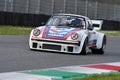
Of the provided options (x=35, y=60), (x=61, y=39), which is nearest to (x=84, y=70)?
(x=35, y=60)

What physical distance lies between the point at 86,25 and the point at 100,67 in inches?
192

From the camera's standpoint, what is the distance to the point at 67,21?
18.5 meters

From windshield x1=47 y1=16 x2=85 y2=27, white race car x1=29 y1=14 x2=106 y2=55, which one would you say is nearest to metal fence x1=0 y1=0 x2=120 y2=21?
windshield x1=47 y1=16 x2=85 y2=27

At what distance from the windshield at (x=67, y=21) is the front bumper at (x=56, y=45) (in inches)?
46.3

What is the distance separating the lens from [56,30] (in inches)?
691

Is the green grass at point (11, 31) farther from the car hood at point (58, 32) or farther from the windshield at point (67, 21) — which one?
the car hood at point (58, 32)

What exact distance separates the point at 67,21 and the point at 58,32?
122 cm

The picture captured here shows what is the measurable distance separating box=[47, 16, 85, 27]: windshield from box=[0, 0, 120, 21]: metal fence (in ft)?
63.2

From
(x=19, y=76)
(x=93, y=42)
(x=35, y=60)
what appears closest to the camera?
(x=19, y=76)

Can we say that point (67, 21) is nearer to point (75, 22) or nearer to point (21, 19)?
point (75, 22)

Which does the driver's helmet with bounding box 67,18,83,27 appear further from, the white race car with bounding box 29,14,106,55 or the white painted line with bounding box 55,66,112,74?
the white painted line with bounding box 55,66,112,74

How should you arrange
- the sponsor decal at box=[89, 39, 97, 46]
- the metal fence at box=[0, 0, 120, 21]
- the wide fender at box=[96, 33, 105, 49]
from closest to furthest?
the sponsor decal at box=[89, 39, 97, 46] → the wide fender at box=[96, 33, 105, 49] → the metal fence at box=[0, 0, 120, 21]

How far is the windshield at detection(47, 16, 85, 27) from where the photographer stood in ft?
60.4

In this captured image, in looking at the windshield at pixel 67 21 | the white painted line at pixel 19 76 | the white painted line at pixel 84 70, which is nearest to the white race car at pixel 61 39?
the windshield at pixel 67 21
